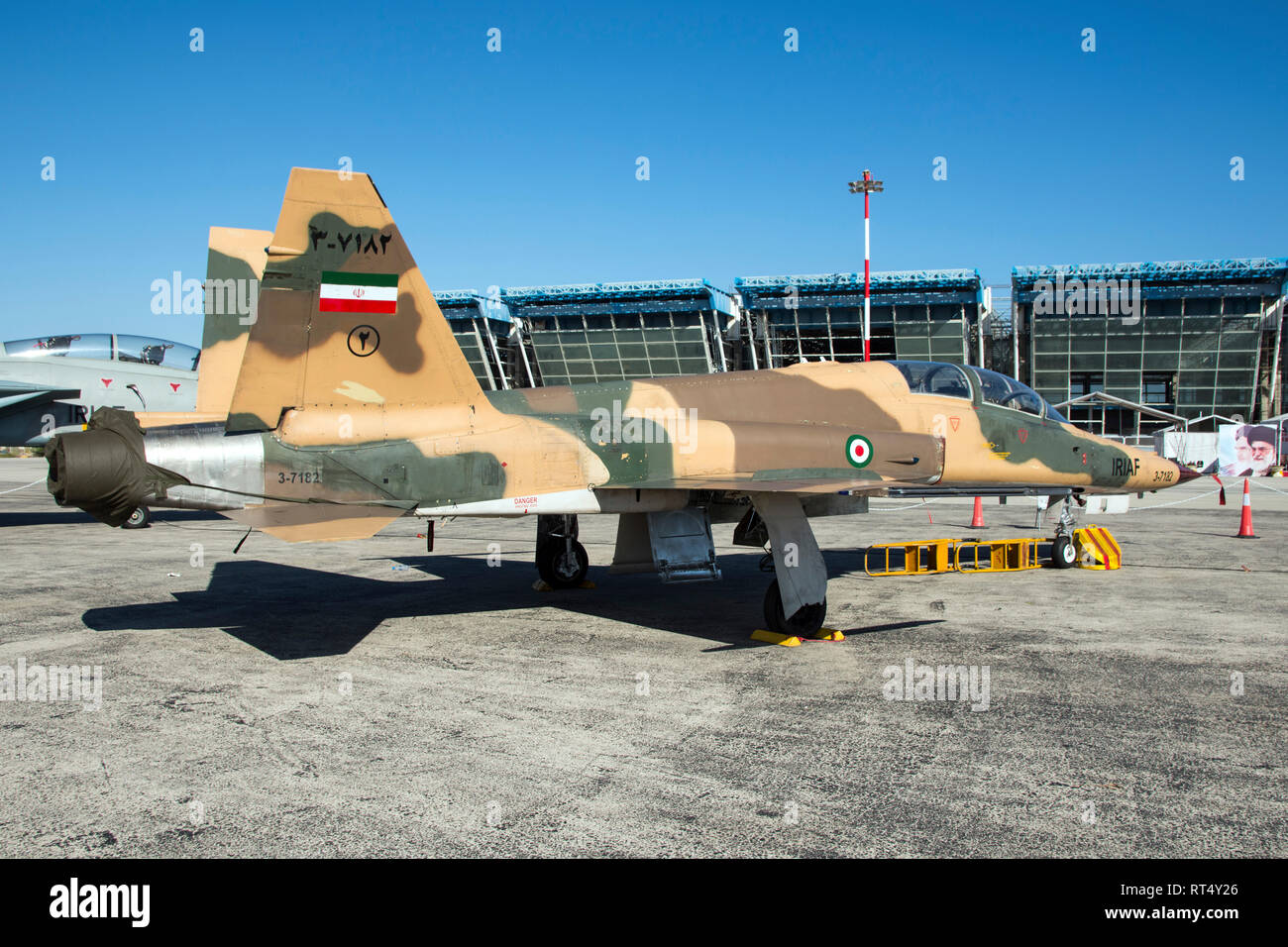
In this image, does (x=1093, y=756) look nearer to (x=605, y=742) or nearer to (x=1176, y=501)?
(x=605, y=742)

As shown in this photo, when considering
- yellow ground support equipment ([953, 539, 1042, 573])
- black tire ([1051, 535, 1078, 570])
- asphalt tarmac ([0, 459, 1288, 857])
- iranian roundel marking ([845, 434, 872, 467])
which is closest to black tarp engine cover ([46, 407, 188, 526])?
asphalt tarmac ([0, 459, 1288, 857])

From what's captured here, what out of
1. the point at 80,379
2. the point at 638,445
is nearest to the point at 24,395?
the point at 80,379

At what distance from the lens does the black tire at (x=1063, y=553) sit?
520 inches

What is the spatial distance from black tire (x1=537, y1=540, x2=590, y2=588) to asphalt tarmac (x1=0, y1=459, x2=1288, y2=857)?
20cm

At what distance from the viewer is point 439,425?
7984 mm

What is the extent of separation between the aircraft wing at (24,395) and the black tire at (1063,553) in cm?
1918

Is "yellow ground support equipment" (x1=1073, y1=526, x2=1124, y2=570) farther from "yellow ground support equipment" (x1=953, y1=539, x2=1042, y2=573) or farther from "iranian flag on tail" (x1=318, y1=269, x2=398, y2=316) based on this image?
"iranian flag on tail" (x1=318, y1=269, x2=398, y2=316)

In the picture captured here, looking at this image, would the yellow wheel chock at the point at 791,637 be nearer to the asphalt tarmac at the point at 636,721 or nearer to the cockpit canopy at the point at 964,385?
the asphalt tarmac at the point at 636,721

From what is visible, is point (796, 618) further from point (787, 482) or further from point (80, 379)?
point (80, 379)

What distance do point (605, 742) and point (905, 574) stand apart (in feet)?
27.1

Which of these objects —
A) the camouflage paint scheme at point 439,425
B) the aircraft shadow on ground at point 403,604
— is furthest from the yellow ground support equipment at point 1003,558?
the camouflage paint scheme at point 439,425
